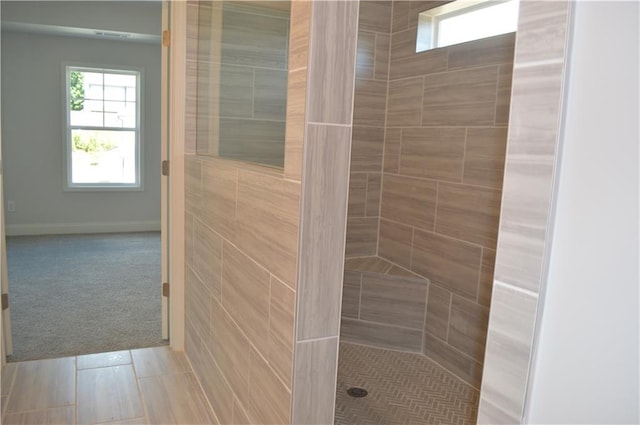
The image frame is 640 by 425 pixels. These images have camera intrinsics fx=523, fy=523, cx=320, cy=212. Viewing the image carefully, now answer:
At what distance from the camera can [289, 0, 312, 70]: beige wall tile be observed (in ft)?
4.51

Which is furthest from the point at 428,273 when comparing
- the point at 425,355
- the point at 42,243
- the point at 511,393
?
the point at 42,243

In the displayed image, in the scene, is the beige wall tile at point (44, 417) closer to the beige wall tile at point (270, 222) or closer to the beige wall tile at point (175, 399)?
the beige wall tile at point (175, 399)

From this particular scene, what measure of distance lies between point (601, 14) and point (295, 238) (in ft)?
3.18

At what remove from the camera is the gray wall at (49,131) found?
6012 millimetres

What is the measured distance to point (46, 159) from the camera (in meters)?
6.26

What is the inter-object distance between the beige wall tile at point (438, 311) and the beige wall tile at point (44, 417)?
188 centimetres

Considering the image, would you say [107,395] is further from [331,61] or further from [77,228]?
[77,228]

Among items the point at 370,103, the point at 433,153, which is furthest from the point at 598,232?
the point at 370,103

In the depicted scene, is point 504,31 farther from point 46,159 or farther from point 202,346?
point 46,159

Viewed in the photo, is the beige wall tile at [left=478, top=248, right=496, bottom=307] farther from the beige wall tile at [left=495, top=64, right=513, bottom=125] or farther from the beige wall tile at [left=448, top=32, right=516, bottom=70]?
the beige wall tile at [left=448, top=32, right=516, bottom=70]

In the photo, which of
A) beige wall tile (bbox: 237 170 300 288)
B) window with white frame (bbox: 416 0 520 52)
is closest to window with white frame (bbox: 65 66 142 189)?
window with white frame (bbox: 416 0 520 52)

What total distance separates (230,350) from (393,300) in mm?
1319

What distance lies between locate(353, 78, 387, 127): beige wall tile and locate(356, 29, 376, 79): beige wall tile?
52mm

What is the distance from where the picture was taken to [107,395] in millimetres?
2457
